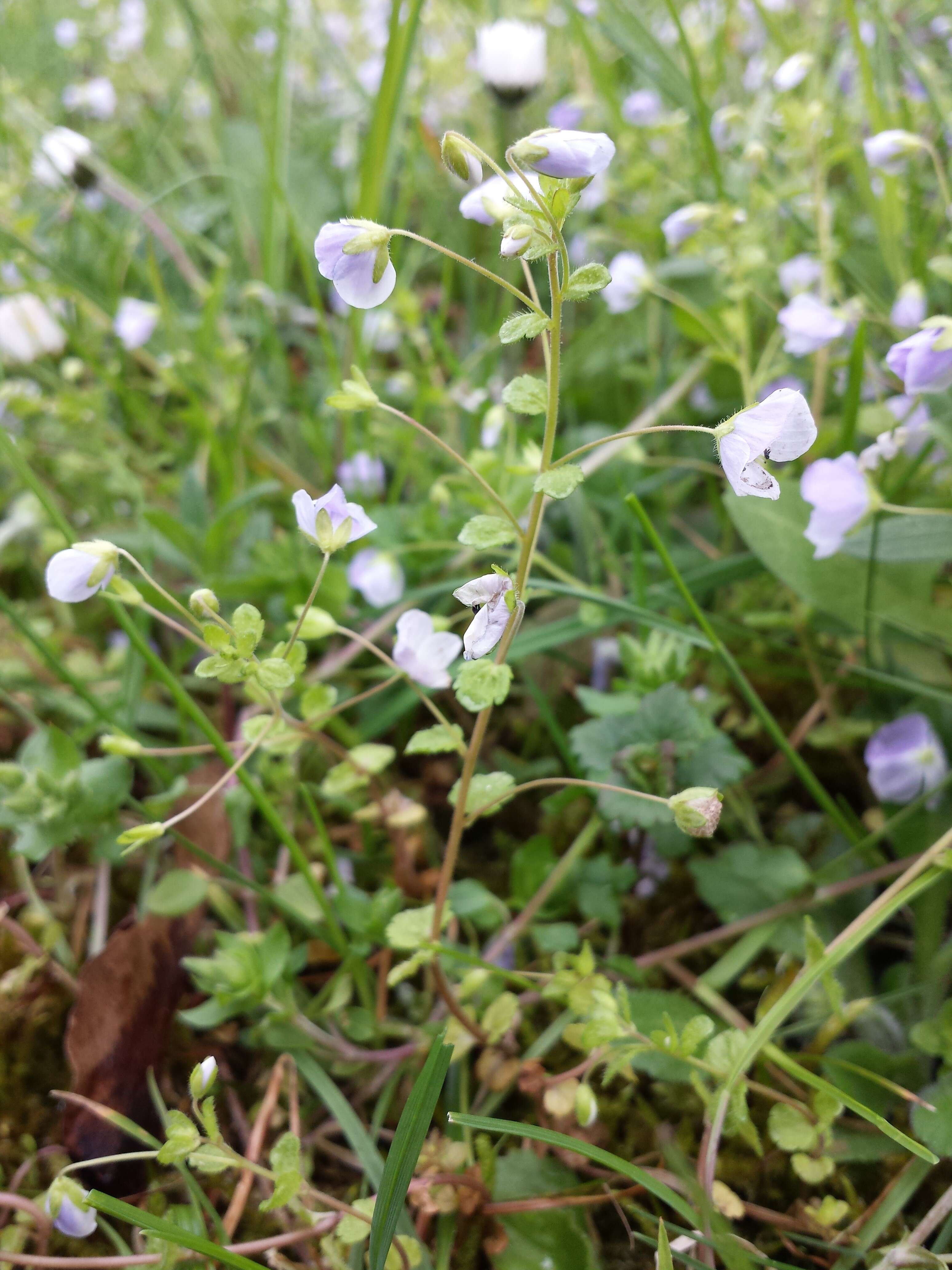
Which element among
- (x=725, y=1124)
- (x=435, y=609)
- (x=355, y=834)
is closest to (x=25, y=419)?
(x=435, y=609)

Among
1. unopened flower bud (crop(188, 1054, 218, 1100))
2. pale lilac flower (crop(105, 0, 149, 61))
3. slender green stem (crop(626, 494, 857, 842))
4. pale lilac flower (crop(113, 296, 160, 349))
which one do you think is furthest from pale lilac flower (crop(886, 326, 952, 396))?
pale lilac flower (crop(105, 0, 149, 61))

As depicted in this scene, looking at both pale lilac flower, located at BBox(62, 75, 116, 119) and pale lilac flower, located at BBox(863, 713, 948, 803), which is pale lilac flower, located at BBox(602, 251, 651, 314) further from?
pale lilac flower, located at BBox(62, 75, 116, 119)

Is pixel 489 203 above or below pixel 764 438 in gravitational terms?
above

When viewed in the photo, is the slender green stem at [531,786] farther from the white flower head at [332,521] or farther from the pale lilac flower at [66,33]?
the pale lilac flower at [66,33]

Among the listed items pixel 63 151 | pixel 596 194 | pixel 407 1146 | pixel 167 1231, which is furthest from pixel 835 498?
pixel 63 151

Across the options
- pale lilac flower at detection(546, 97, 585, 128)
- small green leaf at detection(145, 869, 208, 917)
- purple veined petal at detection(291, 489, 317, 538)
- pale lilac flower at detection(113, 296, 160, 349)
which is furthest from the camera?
pale lilac flower at detection(546, 97, 585, 128)

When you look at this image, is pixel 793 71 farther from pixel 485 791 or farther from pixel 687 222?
pixel 485 791
